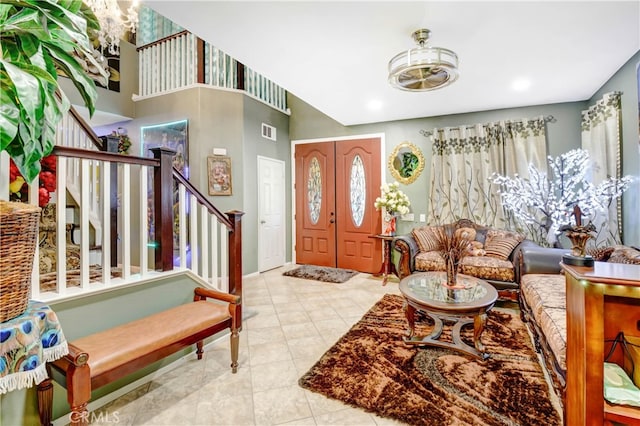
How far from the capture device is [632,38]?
2436 mm

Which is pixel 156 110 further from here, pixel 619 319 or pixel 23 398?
pixel 619 319

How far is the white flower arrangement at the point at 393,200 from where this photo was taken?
4.68 meters

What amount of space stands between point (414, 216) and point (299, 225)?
224cm

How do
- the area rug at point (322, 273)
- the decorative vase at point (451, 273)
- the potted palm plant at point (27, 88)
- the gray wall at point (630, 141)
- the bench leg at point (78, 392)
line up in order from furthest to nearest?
the area rug at point (322, 273), the gray wall at point (630, 141), the decorative vase at point (451, 273), the bench leg at point (78, 392), the potted palm plant at point (27, 88)

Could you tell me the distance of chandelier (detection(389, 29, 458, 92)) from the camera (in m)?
2.13

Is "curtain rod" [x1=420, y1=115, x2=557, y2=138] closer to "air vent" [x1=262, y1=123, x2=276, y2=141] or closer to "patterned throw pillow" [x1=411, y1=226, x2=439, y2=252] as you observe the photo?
"patterned throw pillow" [x1=411, y1=226, x2=439, y2=252]

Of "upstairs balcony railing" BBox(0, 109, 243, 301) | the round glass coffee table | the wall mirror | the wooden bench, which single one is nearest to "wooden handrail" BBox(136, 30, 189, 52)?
"upstairs balcony railing" BBox(0, 109, 243, 301)

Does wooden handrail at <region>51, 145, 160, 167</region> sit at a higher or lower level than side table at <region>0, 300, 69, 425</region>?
higher

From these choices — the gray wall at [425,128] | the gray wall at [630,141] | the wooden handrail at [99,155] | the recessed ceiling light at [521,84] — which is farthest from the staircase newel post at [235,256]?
the gray wall at [630,141]

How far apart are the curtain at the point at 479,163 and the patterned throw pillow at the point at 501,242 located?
0.32m

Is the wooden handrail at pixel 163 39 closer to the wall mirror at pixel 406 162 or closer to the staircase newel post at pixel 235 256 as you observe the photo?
the staircase newel post at pixel 235 256

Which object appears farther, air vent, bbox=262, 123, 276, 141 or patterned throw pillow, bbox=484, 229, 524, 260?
air vent, bbox=262, 123, 276, 141

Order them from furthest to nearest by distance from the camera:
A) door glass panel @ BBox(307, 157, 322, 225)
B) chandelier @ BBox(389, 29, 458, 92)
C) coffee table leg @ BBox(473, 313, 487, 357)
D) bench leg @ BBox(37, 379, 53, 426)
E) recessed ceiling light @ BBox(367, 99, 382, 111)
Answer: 1. door glass panel @ BBox(307, 157, 322, 225)
2. recessed ceiling light @ BBox(367, 99, 382, 111)
3. coffee table leg @ BBox(473, 313, 487, 357)
4. chandelier @ BBox(389, 29, 458, 92)
5. bench leg @ BBox(37, 379, 53, 426)

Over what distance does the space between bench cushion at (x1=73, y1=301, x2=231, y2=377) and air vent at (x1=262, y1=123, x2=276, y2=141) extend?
3.71 metres
